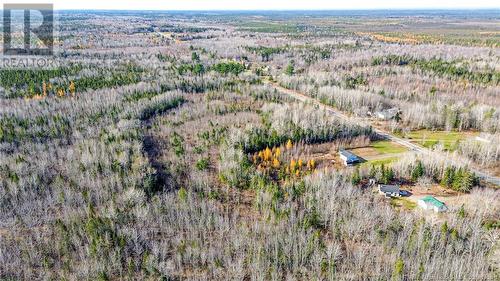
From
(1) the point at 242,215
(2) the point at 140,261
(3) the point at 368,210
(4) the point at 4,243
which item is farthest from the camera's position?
(1) the point at 242,215

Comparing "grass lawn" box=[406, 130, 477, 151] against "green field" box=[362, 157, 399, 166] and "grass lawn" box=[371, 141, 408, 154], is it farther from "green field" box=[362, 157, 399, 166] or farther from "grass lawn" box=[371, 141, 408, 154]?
"green field" box=[362, 157, 399, 166]

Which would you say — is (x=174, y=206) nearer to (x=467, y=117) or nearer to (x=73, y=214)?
(x=73, y=214)

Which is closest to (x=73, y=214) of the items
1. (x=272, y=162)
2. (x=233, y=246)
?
(x=233, y=246)

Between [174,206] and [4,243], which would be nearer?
[4,243]

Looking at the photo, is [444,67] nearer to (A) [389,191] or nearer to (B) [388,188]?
(B) [388,188]

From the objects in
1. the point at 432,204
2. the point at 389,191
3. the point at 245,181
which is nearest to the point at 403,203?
the point at 389,191
